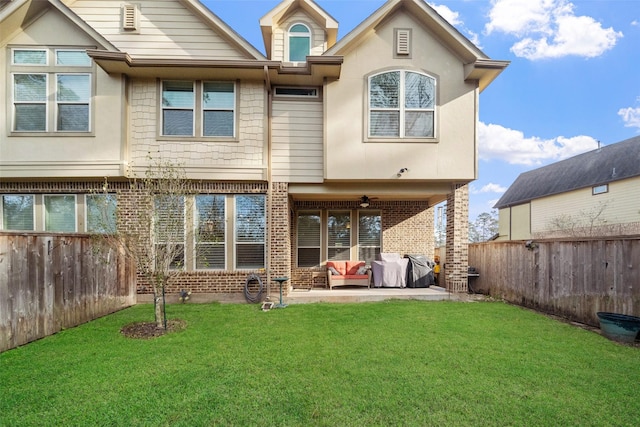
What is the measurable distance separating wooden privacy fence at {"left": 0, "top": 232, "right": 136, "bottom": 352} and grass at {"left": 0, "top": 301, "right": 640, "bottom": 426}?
328 mm

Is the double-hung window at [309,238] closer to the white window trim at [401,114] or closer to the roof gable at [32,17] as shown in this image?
the white window trim at [401,114]

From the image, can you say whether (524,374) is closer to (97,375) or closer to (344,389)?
(344,389)

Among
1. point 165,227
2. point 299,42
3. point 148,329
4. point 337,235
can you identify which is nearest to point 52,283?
point 148,329

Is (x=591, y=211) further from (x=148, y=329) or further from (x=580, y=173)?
(x=148, y=329)

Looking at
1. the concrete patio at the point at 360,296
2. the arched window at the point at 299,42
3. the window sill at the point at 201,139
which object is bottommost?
the concrete patio at the point at 360,296

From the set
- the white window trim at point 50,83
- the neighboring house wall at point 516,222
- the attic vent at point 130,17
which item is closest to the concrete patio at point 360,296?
the white window trim at point 50,83

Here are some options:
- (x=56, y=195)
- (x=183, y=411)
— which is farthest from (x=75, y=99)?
(x=183, y=411)

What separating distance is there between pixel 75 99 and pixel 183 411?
8.12m

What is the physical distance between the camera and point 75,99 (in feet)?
24.3

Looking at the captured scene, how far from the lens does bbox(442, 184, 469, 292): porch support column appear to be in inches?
321

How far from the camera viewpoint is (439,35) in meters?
7.93

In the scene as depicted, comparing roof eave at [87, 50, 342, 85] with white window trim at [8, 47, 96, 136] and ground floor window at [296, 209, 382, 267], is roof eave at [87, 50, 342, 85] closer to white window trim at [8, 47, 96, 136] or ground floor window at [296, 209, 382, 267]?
white window trim at [8, 47, 96, 136]

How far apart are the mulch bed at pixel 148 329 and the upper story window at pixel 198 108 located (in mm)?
4585

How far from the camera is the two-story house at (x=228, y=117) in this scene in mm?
7352
